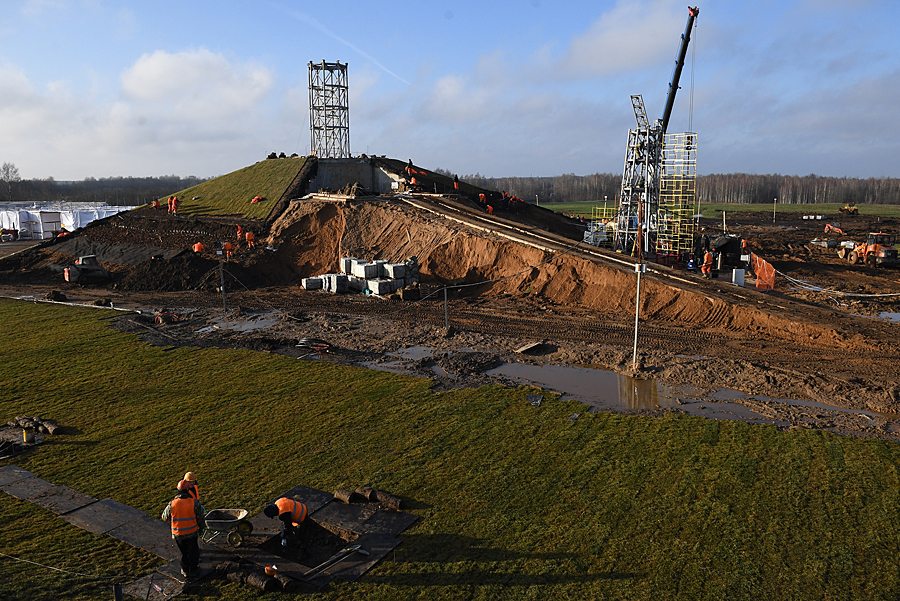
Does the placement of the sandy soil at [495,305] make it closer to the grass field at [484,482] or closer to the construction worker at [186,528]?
the grass field at [484,482]

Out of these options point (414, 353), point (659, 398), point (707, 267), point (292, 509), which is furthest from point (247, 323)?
point (707, 267)

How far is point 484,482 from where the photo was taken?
11094mm

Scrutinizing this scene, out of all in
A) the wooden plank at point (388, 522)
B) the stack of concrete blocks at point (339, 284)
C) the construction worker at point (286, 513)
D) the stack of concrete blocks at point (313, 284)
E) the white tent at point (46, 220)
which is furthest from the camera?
the white tent at point (46, 220)

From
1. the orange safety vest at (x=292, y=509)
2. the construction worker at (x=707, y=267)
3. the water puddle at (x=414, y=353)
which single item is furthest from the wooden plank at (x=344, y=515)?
the construction worker at (x=707, y=267)

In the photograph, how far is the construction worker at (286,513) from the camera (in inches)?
361

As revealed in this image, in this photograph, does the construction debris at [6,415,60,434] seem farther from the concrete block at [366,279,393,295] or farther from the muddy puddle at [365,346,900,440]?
the concrete block at [366,279,393,295]

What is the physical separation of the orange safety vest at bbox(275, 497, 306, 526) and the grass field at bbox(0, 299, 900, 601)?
1221 millimetres

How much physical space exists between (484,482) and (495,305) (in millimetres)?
16117

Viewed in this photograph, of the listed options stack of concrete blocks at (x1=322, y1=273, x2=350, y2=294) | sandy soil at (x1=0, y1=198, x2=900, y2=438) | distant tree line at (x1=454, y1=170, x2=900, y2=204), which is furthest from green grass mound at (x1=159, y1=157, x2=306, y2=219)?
distant tree line at (x1=454, y1=170, x2=900, y2=204)

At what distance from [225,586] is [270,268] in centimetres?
2756

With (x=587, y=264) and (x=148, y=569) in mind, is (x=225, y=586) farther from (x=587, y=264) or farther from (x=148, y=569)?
(x=587, y=264)

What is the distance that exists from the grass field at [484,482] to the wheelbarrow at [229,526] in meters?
0.86

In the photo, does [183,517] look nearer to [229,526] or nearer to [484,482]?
[229,526]

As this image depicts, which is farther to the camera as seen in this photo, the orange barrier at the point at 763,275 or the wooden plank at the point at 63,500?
the orange barrier at the point at 763,275
